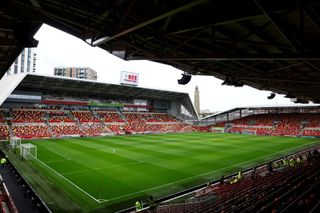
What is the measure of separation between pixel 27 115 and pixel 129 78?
21.9 metres

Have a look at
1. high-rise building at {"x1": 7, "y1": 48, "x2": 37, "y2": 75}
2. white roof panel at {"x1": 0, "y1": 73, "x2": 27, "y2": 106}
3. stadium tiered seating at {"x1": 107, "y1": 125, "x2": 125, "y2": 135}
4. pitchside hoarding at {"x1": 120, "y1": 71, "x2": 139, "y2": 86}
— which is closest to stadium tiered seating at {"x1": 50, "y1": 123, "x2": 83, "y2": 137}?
stadium tiered seating at {"x1": 107, "y1": 125, "x2": 125, "y2": 135}

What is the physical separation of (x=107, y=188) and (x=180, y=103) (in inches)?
2450

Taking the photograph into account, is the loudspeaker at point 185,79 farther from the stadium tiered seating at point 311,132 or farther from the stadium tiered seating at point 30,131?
the stadium tiered seating at point 311,132

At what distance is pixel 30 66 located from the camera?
136 meters

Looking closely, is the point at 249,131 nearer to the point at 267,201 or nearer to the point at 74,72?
the point at 267,201

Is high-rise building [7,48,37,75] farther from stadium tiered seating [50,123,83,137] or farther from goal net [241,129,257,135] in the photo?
goal net [241,129,257,135]

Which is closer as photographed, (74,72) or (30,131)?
(30,131)

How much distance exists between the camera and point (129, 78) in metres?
56.8

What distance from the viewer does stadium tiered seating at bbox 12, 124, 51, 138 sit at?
4356 centimetres

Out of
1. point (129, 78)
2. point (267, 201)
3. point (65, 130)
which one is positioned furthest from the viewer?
point (129, 78)

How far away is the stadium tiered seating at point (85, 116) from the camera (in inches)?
2227

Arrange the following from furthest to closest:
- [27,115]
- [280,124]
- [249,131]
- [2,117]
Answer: [280,124] → [249,131] → [27,115] → [2,117]

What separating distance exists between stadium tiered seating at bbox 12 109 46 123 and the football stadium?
0.20 metres

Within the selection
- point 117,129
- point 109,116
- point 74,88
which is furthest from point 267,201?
point 109,116
